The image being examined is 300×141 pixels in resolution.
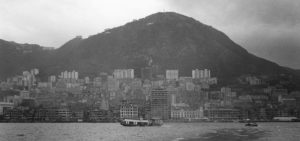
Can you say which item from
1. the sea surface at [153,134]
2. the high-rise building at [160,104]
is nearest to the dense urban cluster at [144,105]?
the high-rise building at [160,104]

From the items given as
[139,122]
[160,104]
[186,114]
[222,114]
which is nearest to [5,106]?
[160,104]

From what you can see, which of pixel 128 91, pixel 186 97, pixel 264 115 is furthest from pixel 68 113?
pixel 264 115

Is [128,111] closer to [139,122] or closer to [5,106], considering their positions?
[139,122]

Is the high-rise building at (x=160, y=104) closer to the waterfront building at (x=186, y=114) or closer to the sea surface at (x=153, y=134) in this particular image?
the waterfront building at (x=186, y=114)

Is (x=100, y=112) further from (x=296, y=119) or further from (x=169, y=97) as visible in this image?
(x=296, y=119)

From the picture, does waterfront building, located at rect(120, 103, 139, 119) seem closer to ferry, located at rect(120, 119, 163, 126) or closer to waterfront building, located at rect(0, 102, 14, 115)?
ferry, located at rect(120, 119, 163, 126)

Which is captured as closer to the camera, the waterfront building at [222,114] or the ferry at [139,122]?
the ferry at [139,122]

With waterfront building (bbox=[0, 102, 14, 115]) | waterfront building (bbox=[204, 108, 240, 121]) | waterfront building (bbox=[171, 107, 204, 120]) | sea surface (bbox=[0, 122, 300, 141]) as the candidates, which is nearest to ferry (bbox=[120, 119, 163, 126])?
sea surface (bbox=[0, 122, 300, 141])

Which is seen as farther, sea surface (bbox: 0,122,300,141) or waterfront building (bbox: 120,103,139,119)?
waterfront building (bbox: 120,103,139,119)
